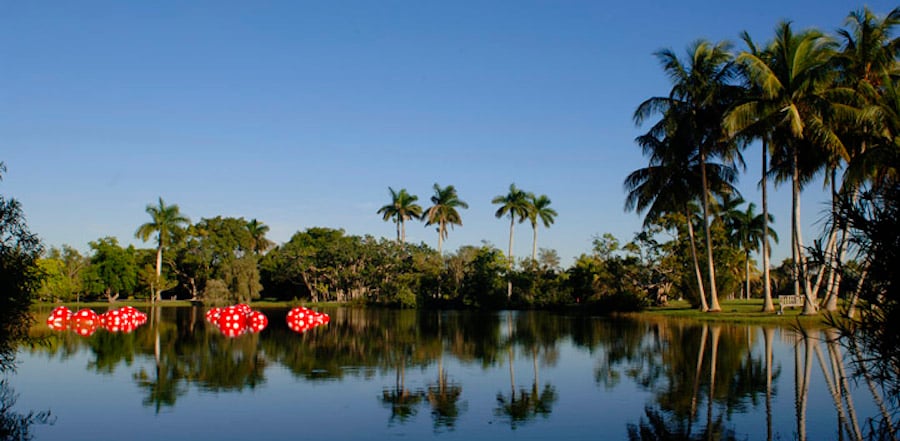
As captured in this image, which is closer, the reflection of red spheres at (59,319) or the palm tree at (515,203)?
the reflection of red spheres at (59,319)

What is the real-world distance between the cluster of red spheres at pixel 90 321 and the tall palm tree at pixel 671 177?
28.5 meters

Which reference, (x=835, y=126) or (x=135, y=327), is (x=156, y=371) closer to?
(x=135, y=327)

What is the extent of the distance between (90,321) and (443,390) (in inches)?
1180

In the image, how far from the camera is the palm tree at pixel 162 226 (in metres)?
76.8

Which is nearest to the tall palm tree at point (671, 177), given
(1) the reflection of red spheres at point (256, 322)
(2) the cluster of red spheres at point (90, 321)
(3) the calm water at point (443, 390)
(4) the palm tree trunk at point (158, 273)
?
(3) the calm water at point (443, 390)

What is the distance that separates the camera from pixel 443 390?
15.9 m

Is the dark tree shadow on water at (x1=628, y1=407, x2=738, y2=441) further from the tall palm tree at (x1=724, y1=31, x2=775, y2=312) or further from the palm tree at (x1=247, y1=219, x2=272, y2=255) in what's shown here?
the palm tree at (x1=247, y1=219, x2=272, y2=255)

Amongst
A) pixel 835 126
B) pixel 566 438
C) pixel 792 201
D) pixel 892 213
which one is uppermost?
pixel 835 126

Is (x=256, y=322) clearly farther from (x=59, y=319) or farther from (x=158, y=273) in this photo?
(x=158, y=273)

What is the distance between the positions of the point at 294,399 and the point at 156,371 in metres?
5.89

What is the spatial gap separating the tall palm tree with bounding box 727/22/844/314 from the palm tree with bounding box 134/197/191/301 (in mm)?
60447

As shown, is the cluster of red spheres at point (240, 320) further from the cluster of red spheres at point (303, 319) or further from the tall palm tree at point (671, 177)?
the tall palm tree at point (671, 177)

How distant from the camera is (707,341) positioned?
26.4m

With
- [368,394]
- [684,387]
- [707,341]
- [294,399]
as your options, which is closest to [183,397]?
[294,399]
